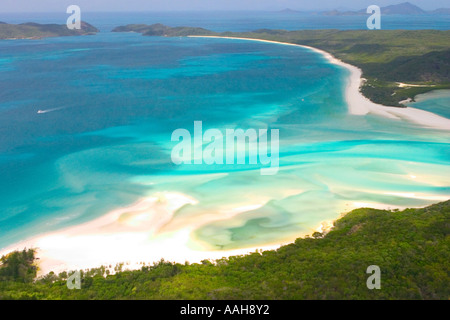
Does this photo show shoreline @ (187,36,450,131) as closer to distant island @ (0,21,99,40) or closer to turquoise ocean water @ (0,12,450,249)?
turquoise ocean water @ (0,12,450,249)

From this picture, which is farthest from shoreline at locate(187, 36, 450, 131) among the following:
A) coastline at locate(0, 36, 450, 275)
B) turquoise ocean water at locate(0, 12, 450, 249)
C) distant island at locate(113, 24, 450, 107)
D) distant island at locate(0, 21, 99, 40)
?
distant island at locate(0, 21, 99, 40)

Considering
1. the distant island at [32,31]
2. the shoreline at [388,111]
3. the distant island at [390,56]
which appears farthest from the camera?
the distant island at [32,31]

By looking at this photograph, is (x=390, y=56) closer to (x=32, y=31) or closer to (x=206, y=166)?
(x=206, y=166)

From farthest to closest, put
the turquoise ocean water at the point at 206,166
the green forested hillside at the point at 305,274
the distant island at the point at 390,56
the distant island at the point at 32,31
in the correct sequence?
the distant island at the point at 32,31
the distant island at the point at 390,56
the turquoise ocean water at the point at 206,166
the green forested hillside at the point at 305,274

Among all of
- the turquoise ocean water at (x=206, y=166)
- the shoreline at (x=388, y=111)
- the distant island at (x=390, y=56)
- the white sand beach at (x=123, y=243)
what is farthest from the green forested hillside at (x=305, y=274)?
the distant island at (x=390, y=56)

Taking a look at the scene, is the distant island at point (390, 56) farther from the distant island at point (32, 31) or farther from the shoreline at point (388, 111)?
the distant island at point (32, 31)
